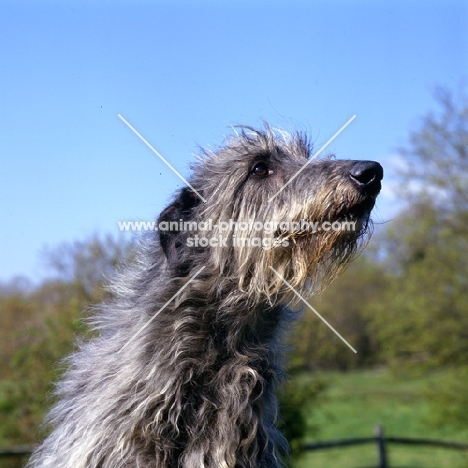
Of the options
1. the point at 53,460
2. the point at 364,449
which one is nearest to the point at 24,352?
the point at 53,460

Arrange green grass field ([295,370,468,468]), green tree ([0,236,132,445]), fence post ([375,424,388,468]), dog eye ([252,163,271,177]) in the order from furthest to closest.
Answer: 1. green grass field ([295,370,468,468])
2. fence post ([375,424,388,468])
3. green tree ([0,236,132,445])
4. dog eye ([252,163,271,177])

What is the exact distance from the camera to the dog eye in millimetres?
4050

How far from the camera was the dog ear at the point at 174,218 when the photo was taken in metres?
3.90

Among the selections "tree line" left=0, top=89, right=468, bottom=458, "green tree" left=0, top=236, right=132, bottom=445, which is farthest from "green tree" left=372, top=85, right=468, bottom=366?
"green tree" left=0, top=236, right=132, bottom=445

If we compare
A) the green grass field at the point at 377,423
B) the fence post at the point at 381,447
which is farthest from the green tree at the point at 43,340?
the fence post at the point at 381,447

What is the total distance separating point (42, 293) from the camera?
10281mm

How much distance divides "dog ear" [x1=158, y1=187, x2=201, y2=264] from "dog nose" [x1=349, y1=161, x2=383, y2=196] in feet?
3.04

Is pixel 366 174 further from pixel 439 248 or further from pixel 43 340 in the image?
pixel 439 248

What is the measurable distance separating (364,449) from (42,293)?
11662 millimetres

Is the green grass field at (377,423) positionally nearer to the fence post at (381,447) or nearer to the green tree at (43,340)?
the fence post at (381,447)

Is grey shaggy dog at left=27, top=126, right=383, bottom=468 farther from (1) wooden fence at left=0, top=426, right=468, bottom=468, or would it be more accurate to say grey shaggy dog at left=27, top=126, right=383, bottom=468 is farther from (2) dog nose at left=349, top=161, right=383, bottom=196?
(1) wooden fence at left=0, top=426, right=468, bottom=468

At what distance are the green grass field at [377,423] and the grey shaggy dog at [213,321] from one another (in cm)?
741

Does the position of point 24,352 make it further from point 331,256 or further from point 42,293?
point 331,256

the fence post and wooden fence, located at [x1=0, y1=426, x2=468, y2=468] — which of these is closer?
wooden fence, located at [x1=0, y1=426, x2=468, y2=468]
